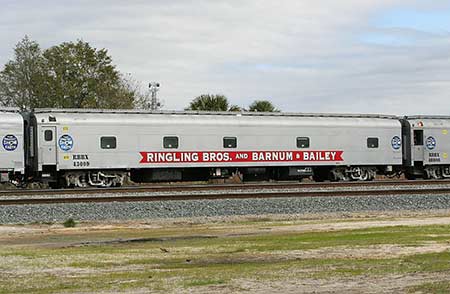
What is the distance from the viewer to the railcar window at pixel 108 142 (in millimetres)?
30500

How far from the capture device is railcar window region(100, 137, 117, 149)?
3050 centimetres

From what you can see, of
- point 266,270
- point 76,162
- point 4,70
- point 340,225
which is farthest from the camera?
point 4,70

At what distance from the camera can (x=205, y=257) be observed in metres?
11.4

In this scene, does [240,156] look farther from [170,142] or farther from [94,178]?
[94,178]

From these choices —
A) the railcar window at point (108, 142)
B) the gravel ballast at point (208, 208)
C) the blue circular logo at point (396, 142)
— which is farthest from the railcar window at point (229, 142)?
the gravel ballast at point (208, 208)

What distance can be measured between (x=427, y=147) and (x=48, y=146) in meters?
17.6

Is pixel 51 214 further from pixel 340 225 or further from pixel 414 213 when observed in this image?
pixel 414 213

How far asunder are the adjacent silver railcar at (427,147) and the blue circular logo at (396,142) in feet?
2.10

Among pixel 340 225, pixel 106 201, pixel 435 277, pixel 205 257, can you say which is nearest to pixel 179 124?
pixel 106 201

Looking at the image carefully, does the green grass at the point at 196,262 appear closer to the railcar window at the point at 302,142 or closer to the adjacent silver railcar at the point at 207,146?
the adjacent silver railcar at the point at 207,146

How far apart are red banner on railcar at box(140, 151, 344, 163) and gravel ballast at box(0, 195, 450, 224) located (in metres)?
10.9

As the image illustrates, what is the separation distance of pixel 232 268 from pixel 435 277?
262 cm

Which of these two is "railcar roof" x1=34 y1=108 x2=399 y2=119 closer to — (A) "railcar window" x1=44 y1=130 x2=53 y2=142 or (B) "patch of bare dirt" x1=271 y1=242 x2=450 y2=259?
(A) "railcar window" x1=44 y1=130 x2=53 y2=142

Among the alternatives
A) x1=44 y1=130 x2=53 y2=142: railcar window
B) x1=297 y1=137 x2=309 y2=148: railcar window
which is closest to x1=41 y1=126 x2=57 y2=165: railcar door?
x1=44 y1=130 x2=53 y2=142: railcar window
